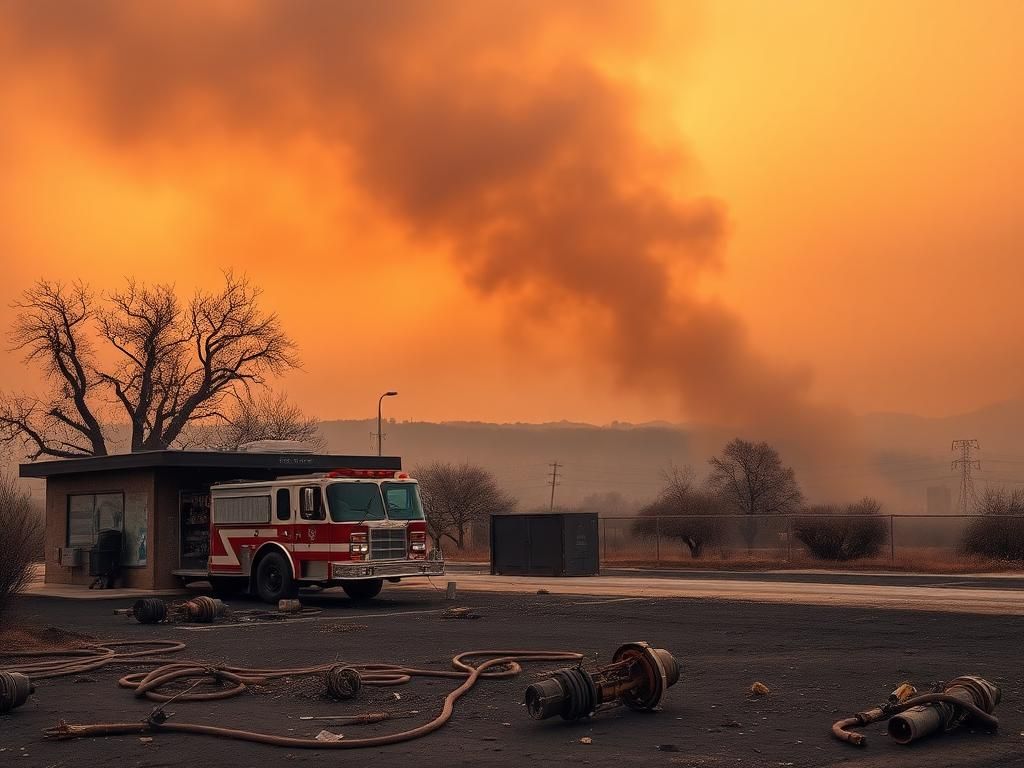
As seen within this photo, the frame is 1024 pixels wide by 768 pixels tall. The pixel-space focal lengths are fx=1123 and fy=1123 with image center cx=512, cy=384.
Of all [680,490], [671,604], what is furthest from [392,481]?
[680,490]

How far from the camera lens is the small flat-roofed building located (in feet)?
96.8

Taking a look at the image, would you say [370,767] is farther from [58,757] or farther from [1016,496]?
[1016,496]

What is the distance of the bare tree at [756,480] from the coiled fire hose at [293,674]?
2715 inches

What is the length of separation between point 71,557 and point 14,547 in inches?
584

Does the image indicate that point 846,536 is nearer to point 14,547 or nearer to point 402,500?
point 402,500

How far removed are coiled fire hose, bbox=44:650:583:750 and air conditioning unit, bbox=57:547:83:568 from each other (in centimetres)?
2038

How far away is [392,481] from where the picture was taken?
82.7 feet

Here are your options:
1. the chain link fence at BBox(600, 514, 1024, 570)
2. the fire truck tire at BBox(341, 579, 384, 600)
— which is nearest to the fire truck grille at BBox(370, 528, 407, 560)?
the fire truck tire at BBox(341, 579, 384, 600)

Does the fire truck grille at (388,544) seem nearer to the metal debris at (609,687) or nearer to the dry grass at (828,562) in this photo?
the metal debris at (609,687)

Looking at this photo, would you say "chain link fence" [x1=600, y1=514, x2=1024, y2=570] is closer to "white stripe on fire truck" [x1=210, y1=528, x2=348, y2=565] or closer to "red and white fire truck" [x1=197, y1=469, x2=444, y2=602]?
"red and white fire truck" [x1=197, y1=469, x2=444, y2=602]

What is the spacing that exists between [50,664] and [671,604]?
42.7 feet

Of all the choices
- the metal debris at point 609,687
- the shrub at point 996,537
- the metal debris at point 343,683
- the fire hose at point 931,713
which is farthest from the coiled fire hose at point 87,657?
the shrub at point 996,537

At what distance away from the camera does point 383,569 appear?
947 inches

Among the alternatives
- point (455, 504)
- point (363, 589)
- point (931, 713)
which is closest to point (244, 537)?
point (363, 589)
